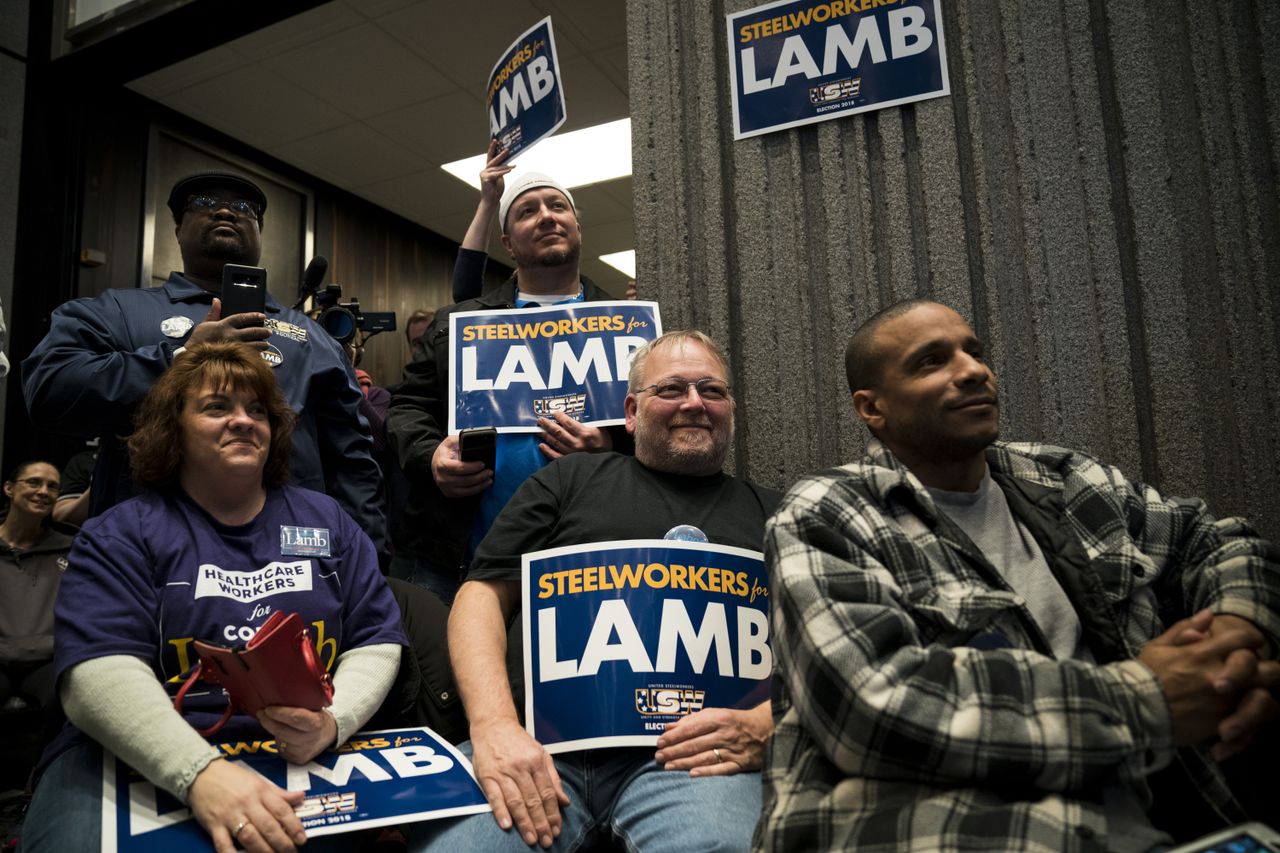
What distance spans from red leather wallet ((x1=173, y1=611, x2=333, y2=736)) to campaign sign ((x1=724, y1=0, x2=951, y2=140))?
183 cm

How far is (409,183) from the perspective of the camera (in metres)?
6.66

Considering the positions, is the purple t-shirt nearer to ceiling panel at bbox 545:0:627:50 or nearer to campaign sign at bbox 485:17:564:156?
campaign sign at bbox 485:17:564:156

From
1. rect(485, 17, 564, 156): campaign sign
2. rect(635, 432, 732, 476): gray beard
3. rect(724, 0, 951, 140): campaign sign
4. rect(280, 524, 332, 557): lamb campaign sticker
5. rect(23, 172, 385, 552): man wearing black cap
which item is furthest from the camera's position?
rect(485, 17, 564, 156): campaign sign

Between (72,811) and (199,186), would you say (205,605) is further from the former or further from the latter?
(199,186)

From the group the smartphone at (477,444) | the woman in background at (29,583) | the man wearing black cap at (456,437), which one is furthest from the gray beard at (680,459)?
the woman in background at (29,583)

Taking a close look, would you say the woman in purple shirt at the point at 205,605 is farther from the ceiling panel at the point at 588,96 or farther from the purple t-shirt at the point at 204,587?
the ceiling panel at the point at 588,96

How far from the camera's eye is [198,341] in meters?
2.23

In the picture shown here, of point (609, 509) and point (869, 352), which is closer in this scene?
point (869, 352)

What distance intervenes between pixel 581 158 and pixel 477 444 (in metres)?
4.54

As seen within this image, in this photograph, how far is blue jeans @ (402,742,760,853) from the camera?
1505mm

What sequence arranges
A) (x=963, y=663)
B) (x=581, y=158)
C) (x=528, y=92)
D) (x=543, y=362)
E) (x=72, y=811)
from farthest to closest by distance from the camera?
(x=581, y=158), (x=528, y=92), (x=543, y=362), (x=72, y=811), (x=963, y=663)

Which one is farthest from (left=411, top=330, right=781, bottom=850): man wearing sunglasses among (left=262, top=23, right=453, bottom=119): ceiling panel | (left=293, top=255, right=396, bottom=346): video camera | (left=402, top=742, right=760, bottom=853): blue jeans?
(left=262, top=23, right=453, bottom=119): ceiling panel

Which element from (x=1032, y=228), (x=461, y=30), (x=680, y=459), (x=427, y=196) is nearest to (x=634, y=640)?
(x=680, y=459)

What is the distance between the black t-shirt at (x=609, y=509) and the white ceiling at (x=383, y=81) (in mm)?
3439
